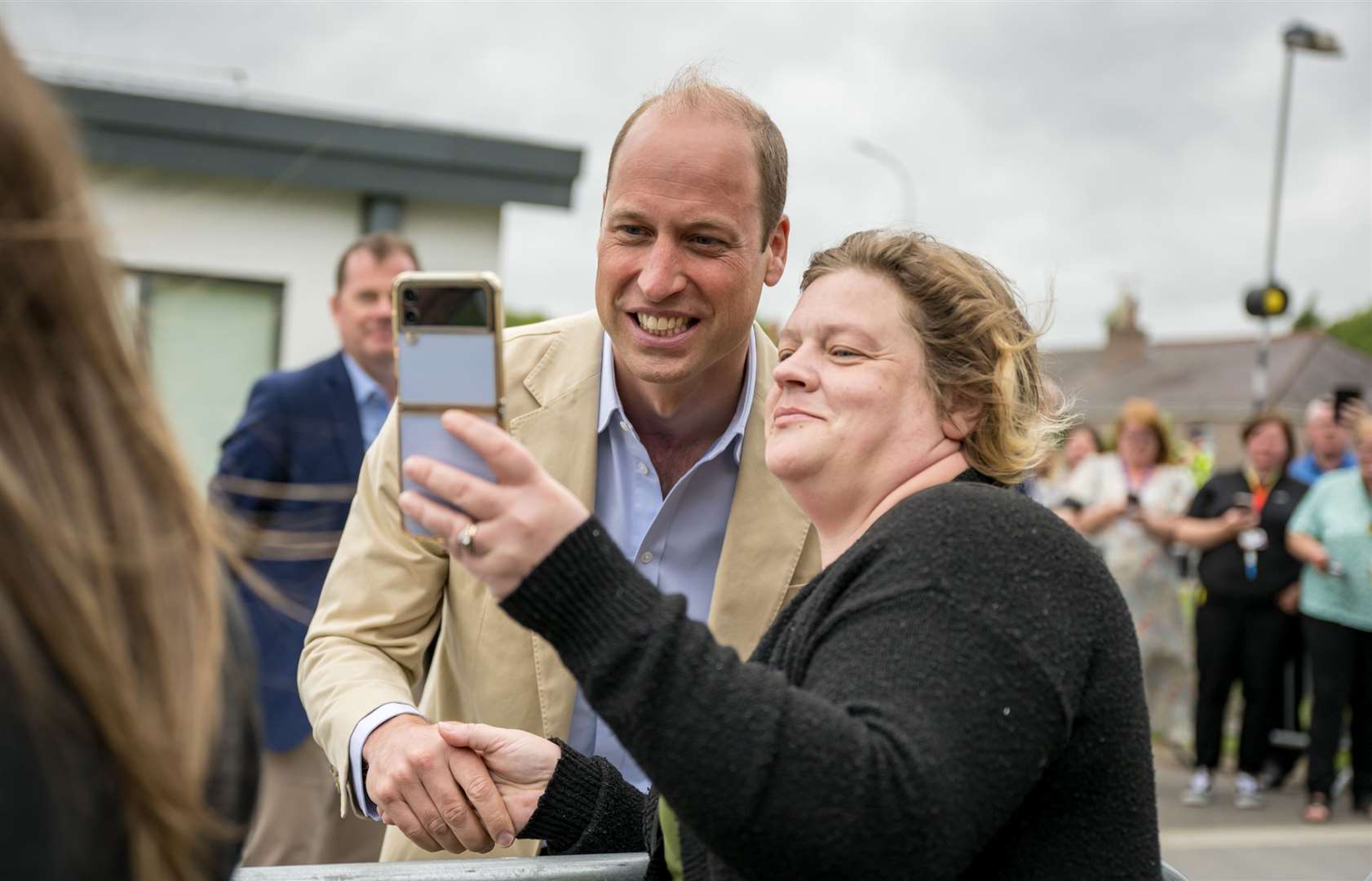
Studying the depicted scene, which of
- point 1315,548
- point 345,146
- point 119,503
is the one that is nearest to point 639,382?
point 119,503

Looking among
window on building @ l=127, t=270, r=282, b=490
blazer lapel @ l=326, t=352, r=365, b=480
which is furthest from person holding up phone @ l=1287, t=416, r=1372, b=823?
window on building @ l=127, t=270, r=282, b=490

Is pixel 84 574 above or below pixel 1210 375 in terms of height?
below

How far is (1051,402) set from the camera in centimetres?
215

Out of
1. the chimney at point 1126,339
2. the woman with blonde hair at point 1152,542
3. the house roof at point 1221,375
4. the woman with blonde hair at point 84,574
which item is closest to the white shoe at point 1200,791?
the woman with blonde hair at point 1152,542

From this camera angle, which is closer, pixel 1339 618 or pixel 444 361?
pixel 444 361

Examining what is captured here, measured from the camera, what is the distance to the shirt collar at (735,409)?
2844mm

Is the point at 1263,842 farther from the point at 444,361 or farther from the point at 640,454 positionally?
the point at 444,361

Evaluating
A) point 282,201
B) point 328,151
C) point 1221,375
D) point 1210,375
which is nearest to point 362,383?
point 328,151

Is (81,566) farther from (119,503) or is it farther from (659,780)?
(659,780)

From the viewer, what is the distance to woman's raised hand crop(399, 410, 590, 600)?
1.33 meters

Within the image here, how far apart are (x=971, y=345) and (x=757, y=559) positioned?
0.93 metres

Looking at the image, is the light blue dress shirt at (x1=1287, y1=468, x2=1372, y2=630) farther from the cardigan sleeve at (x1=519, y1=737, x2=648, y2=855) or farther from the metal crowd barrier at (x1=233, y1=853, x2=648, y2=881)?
the metal crowd barrier at (x1=233, y1=853, x2=648, y2=881)

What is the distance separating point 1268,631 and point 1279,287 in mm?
6251

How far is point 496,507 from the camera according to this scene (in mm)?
1348
